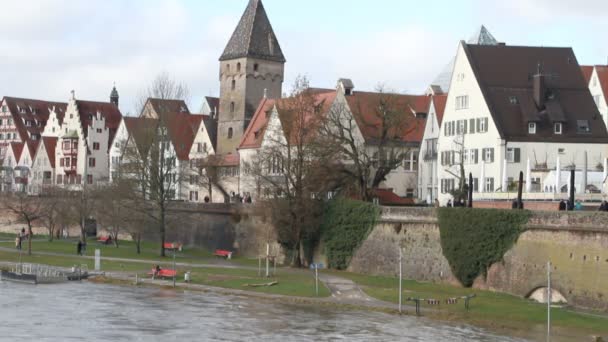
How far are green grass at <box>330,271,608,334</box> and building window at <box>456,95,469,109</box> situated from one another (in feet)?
84.5

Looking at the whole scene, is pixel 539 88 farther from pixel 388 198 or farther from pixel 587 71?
pixel 587 71

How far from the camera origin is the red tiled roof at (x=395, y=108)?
97.6m

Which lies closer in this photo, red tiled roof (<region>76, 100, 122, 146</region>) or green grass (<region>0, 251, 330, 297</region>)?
green grass (<region>0, 251, 330, 297</region>)

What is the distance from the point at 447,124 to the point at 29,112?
349ft

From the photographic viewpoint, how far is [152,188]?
102250 millimetres

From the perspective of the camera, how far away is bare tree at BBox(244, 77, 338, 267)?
90.2 meters

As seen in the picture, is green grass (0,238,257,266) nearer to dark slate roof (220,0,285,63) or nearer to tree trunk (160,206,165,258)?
tree trunk (160,206,165,258)

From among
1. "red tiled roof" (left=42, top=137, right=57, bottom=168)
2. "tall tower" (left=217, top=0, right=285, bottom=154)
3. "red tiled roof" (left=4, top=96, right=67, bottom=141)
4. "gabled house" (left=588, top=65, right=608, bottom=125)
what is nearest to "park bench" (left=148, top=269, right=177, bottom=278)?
"tall tower" (left=217, top=0, right=285, bottom=154)

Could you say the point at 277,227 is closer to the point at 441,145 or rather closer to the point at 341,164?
the point at 341,164

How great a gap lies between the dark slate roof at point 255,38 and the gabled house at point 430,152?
76.0 feet

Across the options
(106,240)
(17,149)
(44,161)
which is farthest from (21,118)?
(106,240)

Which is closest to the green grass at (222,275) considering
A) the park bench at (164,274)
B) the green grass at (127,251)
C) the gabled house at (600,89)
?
the park bench at (164,274)

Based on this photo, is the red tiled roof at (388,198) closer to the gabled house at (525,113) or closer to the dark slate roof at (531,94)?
the gabled house at (525,113)

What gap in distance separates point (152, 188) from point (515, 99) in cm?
3269
